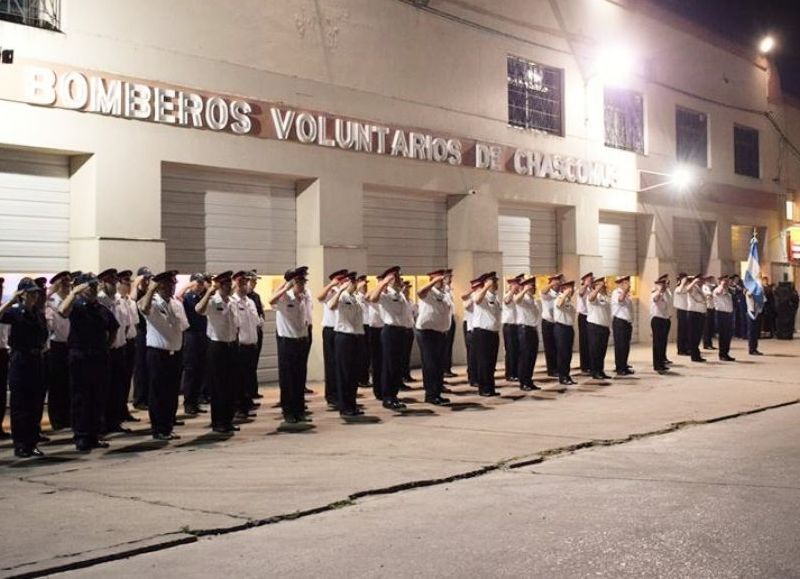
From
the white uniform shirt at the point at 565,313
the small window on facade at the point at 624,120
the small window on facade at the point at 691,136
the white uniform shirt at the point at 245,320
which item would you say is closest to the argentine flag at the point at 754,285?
the small window on facade at the point at 624,120

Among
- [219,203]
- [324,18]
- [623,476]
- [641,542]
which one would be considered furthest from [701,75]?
[641,542]

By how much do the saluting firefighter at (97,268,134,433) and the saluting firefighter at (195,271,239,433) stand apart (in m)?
1.11

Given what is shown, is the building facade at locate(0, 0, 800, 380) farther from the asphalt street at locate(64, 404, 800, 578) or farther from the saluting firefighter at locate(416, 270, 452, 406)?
the asphalt street at locate(64, 404, 800, 578)

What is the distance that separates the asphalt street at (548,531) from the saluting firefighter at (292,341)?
12.8ft

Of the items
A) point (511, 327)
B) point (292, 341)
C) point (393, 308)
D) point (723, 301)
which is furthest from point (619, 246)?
point (292, 341)

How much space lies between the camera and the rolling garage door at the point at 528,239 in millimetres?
22656

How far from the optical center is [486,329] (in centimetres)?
1498

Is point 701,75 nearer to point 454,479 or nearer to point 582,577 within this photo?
point 454,479

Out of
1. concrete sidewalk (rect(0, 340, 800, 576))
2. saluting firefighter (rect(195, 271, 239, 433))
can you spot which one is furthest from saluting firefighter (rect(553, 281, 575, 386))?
saluting firefighter (rect(195, 271, 239, 433))

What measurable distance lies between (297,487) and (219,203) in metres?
9.15

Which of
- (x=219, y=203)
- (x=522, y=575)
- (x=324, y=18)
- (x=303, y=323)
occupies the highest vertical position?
(x=324, y=18)

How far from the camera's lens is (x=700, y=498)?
762 centimetres

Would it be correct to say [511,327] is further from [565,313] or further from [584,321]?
[584,321]

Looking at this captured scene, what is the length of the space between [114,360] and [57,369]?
2.44 feet
